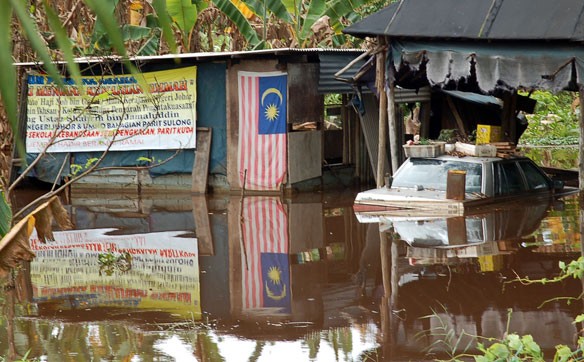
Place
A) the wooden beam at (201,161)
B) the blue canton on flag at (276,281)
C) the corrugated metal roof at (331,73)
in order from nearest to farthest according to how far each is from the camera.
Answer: the blue canton on flag at (276,281) → the corrugated metal roof at (331,73) → the wooden beam at (201,161)

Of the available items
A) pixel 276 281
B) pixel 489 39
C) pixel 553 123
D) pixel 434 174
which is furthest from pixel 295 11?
pixel 553 123

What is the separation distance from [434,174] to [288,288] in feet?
16.4

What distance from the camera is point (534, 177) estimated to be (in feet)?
52.2

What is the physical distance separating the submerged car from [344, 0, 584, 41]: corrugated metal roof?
207 centimetres

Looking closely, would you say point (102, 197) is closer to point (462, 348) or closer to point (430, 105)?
point (430, 105)

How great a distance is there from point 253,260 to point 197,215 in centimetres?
447

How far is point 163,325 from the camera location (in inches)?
344

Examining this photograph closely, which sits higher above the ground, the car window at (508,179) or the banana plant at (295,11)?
the banana plant at (295,11)

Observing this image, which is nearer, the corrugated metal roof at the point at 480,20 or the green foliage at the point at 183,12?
the corrugated metal roof at the point at 480,20

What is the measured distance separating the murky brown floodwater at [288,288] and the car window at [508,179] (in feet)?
1.14

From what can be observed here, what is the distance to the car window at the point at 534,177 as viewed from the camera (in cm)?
1565

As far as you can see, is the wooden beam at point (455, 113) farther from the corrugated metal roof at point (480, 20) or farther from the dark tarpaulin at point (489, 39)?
the corrugated metal roof at point (480, 20)

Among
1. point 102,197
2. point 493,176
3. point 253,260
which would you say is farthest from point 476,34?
point 102,197

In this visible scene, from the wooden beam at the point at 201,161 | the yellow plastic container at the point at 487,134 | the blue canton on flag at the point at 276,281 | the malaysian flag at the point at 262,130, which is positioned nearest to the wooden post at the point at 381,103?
the yellow plastic container at the point at 487,134
